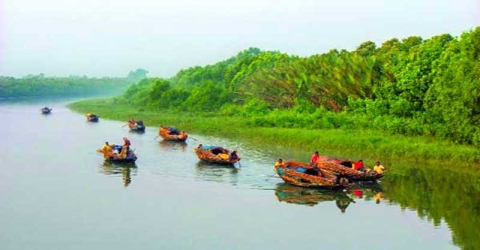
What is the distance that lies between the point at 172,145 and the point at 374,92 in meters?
15.0

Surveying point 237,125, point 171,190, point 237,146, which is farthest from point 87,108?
point 171,190

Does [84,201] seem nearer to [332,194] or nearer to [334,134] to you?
[332,194]

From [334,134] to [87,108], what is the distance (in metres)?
46.7

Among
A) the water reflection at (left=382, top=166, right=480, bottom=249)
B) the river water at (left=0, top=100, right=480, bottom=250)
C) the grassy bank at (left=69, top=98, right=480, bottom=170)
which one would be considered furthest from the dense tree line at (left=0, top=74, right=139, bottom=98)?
the water reflection at (left=382, top=166, right=480, bottom=249)

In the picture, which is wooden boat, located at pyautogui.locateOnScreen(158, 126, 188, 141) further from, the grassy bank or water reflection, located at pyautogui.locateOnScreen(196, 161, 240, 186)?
water reflection, located at pyautogui.locateOnScreen(196, 161, 240, 186)

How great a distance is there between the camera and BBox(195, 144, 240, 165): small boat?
1261 inches

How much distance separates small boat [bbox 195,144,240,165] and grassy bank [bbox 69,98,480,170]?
7016 mm

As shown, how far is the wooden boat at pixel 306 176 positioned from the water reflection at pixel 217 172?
246 centimetres

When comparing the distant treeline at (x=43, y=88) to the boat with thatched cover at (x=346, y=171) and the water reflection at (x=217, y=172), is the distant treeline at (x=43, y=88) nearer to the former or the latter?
the water reflection at (x=217, y=172)

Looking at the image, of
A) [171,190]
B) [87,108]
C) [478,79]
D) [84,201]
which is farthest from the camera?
[87,108]

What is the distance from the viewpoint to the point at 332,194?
26328mm

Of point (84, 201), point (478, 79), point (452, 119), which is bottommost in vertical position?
point (84, 201)

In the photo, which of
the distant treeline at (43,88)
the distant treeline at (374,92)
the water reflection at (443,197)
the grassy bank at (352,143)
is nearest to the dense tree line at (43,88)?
the distant treeline at (43,88)

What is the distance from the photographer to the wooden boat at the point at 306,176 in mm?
26219
